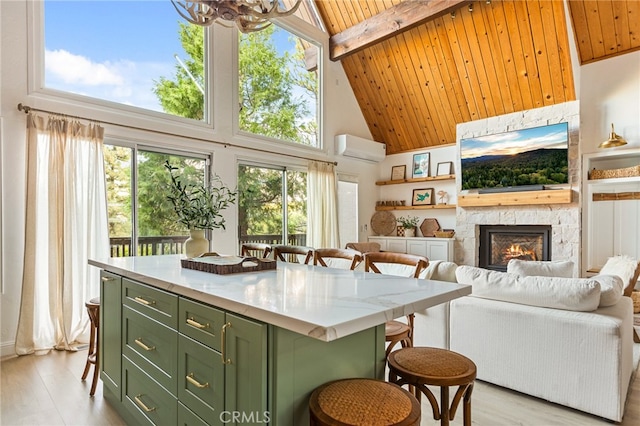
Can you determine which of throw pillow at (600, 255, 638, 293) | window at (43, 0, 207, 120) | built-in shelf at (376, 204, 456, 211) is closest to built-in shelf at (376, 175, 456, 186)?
built-in shelf at (376, 204, 456, 211)

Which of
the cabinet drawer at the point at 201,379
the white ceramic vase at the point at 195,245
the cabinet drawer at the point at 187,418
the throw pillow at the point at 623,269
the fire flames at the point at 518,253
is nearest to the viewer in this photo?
the cabinet drawer at the point at 201,379

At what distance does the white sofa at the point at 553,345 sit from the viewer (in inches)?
82.9

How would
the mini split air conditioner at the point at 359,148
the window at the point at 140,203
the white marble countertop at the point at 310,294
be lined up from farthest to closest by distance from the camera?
the mini split air conditioner at the point at 359,148 < the window at the point at 140,203 < the white marble countertop at the point at 310,294

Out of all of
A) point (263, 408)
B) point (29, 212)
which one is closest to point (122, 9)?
point (29, 212)

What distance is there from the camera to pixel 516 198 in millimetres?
5598

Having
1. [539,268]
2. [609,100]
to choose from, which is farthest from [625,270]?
[609,100]

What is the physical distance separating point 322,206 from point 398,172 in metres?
2.12

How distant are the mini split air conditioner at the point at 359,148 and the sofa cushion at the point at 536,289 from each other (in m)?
4.17

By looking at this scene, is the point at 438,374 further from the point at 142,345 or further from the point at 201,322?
the point at 142,345

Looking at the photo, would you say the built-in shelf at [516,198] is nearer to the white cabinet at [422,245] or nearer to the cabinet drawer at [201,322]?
the white cabinet at [422,245]

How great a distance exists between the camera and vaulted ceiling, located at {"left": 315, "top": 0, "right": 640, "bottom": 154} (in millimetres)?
4844

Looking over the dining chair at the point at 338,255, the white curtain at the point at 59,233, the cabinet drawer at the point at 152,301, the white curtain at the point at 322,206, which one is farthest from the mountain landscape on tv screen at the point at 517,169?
the cabinet drawer at the point at 152,301

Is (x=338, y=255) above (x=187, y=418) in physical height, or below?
above

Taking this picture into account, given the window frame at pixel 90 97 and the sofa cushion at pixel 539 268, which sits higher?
the window frame at pixel 90 97
